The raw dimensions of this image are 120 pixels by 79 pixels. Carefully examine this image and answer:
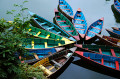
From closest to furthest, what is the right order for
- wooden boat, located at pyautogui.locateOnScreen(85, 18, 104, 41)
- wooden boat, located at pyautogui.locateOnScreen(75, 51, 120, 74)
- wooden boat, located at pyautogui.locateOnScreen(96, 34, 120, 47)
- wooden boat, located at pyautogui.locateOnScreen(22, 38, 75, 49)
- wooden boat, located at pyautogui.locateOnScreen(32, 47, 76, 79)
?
wooden boat, located at pyautogui.locateOnScreen(32, 47, 76, 79) < wooden boat, located at pyautogui.locateOnScreen(75, 51, 120, 74) < wooden boat, located at pyautogui.locateOnScreen(22, 38, 75, 49) < wooden boat, located at pyautogui.locateOnScreen(96, 34, 120, 47) < wooden boat, located at pyautogui.locateOnScreen(85, 18, 104, 41)

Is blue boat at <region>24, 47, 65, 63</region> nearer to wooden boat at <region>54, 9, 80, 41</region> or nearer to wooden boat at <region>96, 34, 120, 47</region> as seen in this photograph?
wooden boat at <region>54, 9, 80, 41</region>

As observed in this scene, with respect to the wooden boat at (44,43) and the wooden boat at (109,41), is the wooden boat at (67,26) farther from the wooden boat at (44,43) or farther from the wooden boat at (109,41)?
the wooden boat at (109,41)

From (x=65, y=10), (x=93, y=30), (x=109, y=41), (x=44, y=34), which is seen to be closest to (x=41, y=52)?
(x=44, y=34)

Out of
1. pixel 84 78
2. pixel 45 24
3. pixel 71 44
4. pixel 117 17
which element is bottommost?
pixel 84 78

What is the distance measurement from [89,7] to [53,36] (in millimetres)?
11673

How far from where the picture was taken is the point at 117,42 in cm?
1149

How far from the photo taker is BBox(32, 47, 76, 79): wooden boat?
8.26 metres

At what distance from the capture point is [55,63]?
9.05 m

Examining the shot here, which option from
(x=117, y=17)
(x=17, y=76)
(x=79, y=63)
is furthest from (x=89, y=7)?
(x=17, y=76)

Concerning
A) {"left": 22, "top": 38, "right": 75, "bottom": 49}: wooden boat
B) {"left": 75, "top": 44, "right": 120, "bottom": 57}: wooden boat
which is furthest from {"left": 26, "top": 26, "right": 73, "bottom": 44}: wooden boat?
{"left": 75, "top": 44, "right": 120, "bottom": 57}: wooden boat

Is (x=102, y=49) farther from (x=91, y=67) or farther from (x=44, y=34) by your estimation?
(x=44, y=34)

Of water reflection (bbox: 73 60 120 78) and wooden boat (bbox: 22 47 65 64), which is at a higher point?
wooden boat (bbox: 22 47 65 64)

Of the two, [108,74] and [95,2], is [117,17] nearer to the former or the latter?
[95,2]

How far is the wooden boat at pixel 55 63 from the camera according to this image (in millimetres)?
8258
